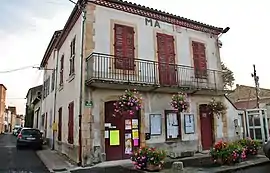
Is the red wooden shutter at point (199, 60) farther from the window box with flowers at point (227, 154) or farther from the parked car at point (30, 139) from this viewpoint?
the parked car at point (30, 139)

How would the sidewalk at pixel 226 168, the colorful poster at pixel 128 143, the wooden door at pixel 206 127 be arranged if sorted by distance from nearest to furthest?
the sidewalk at pixel 226 168 < the colorful poster at pixel 128 143 < the wooden door at pixel 206 127

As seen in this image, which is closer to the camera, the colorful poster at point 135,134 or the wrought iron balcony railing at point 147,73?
the wrought iron balcony railing at point 147,73

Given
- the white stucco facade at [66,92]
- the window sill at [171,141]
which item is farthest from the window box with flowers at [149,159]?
the window sill at [171,141]

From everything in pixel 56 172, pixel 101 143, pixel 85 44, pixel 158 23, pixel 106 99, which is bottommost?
pixel 56 172

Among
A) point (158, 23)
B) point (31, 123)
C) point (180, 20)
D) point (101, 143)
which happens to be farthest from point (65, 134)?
point (31, 123)

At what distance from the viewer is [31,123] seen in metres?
31.3

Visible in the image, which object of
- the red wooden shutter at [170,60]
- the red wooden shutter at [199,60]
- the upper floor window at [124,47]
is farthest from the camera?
the red wooden shutter at [199,60]

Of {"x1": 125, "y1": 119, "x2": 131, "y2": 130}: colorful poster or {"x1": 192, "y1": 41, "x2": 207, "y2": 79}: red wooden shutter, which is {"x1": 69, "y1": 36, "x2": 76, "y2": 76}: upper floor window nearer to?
{"x1": 125, "y1": 119, "x2": 131, "y2": 130}: colorful poster

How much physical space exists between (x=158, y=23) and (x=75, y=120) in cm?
614

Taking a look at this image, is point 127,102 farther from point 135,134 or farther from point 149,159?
point 149,159

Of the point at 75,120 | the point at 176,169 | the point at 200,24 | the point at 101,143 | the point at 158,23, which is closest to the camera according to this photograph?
the point at 176,169

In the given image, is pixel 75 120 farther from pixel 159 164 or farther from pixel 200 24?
pixel 200 24

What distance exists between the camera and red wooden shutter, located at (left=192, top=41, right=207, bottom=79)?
1293cm

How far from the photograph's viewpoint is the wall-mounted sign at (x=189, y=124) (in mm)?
11857
